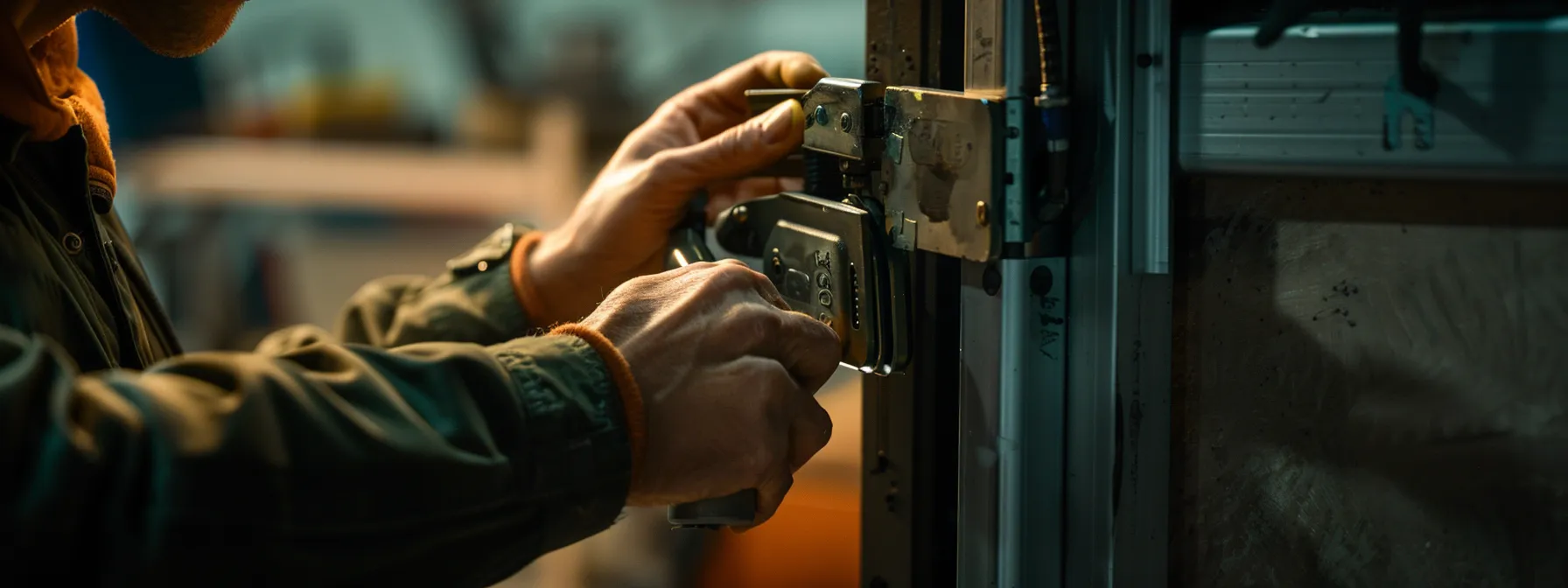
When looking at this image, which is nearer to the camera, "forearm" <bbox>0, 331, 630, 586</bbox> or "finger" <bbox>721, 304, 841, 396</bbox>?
"forearm" <bbox>0, 331, 630, 586</bbox>

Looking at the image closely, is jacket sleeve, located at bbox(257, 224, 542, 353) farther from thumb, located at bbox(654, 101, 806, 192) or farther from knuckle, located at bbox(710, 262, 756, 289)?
knuckle, located at bbox(710, 262, 756, 289)

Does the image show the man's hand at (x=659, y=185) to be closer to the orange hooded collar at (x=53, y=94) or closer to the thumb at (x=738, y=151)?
the thumb at (x=738, y=151)

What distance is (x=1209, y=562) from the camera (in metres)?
0.74

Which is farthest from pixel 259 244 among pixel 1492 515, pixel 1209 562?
pixel 1492 515

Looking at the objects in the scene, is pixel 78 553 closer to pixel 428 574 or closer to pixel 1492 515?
pixel 428 574

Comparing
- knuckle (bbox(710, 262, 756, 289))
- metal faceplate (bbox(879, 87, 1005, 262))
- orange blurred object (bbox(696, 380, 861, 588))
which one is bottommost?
orange blurred object (bbox(696, 380, 861, 588))

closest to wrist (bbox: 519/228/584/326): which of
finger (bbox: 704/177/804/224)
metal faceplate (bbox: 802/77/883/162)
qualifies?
finger (bbox: 704/177/804/224)

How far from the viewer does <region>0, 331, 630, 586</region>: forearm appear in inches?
20.3

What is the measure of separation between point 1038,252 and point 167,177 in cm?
182

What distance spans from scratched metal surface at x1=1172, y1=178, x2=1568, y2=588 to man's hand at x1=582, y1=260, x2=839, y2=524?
9.5 inches

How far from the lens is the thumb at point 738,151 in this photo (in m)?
0.92

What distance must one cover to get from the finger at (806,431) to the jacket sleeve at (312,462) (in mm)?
133

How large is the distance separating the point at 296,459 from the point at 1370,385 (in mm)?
573

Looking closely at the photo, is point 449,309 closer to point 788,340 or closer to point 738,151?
point 738,151
